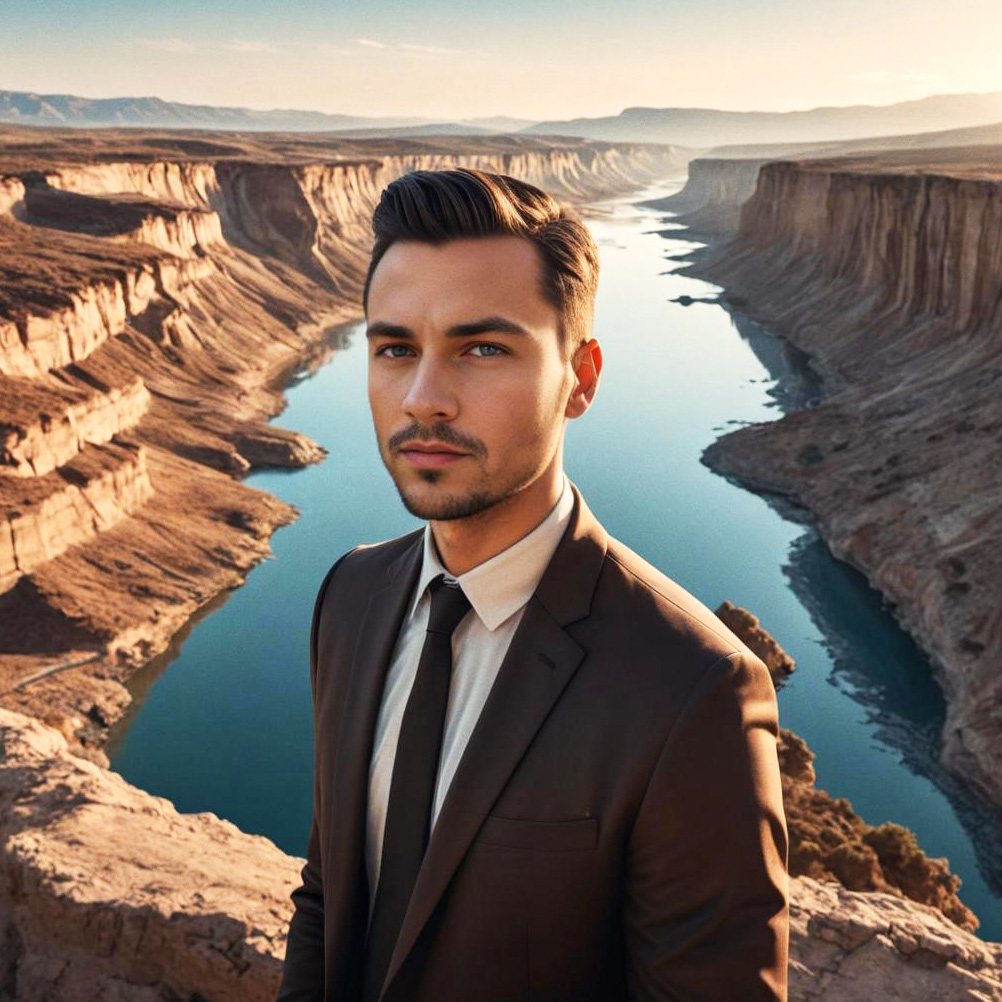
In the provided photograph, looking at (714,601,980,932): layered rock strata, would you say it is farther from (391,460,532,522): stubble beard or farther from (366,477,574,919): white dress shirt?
(391,460,532,522): stubble beard

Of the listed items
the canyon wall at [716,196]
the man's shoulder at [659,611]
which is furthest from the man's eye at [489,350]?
the canyon wall at [716,196]

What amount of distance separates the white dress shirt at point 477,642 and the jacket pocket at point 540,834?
202mm

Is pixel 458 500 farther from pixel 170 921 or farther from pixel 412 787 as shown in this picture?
pixel 170 921

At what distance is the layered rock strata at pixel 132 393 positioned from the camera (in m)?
22.6

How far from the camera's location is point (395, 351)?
250cm

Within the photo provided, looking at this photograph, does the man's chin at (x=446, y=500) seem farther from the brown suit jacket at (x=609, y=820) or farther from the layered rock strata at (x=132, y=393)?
the layered rock strata at (x=132, y=393)

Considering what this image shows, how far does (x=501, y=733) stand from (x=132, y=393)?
3169 cm

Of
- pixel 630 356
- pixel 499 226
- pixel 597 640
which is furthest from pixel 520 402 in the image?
pixel 630 356

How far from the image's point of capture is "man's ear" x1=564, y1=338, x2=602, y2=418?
2.60 m

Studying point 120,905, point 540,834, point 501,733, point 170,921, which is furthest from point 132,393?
point 540,834

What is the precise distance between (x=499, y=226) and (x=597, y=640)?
1.00 meters

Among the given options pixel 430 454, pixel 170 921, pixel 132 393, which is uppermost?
pixel 430 454

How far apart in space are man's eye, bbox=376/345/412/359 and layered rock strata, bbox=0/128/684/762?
17265mm

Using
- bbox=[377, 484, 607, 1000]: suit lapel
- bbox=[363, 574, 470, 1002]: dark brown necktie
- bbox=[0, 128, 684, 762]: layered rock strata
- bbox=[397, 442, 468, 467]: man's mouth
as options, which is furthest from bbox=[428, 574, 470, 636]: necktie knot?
bbox=[0, 128, 684, 762]: layered rock strata
